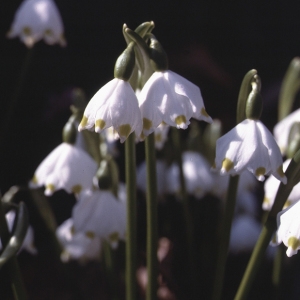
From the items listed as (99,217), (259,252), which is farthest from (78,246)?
(259,252)

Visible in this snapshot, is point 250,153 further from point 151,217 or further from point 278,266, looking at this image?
point 278,266

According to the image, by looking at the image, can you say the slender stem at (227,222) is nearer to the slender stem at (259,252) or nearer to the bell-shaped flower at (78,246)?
the slender stem at (259,252)

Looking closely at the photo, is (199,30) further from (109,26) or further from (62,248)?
(62,248)

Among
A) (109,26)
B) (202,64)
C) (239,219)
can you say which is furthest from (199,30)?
(239,219)

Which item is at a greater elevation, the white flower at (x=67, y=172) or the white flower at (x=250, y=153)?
the white flower at (x=250, y=153)

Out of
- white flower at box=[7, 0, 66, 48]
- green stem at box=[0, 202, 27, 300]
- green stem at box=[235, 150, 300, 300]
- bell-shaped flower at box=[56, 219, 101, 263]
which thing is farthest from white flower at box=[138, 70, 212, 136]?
white flower at box=[7, 0, 66, 48]

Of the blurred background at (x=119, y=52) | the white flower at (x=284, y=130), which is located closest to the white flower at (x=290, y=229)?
the white flower at (x=284, y=130)
